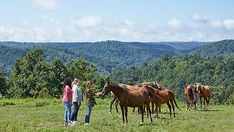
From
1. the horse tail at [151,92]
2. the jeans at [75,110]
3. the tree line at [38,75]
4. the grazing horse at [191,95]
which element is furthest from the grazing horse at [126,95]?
the tree line at [38,75]

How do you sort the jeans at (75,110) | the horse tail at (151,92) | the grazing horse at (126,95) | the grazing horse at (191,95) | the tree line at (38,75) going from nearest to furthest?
1. the jeans at (75,110)
2. the grazing horse at (126,95)
3. the horse tail at (151,92)
4. the grazing horse at (191,95)
5. the tree line at (38,75)

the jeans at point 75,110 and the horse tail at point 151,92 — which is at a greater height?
the horse tail at point 151,92

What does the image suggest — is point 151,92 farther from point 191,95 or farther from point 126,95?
point 191,95

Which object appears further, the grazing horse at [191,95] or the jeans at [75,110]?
the grazing horse at [191,95]

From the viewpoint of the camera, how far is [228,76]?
177 metres

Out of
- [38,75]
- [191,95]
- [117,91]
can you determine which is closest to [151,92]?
[117,91]

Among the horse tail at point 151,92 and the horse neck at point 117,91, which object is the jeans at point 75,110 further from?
the horse tail at point 151,92

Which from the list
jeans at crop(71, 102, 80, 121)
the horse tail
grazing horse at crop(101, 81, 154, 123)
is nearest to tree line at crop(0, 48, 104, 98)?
the horse tail

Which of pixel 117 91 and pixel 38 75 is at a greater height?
pixel 117 91

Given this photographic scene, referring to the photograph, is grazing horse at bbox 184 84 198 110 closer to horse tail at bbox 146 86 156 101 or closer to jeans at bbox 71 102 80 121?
horse tail at bbox 146 86 156 101

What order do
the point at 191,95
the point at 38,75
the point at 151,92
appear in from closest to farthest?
the point at 151,92 < the point at 191,95 < the point at 38,75

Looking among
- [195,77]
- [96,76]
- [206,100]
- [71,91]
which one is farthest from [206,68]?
[71,91]

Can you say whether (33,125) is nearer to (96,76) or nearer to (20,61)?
(20,61)

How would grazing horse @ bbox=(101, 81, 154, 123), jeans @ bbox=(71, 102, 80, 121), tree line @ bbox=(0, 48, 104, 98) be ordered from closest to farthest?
jeans @ bbox=(71, 102, 80, 121), grazing horse @ bbox=(101, 81, 154, 123), tree line @ bbox=(0, 48, 104, 98)
